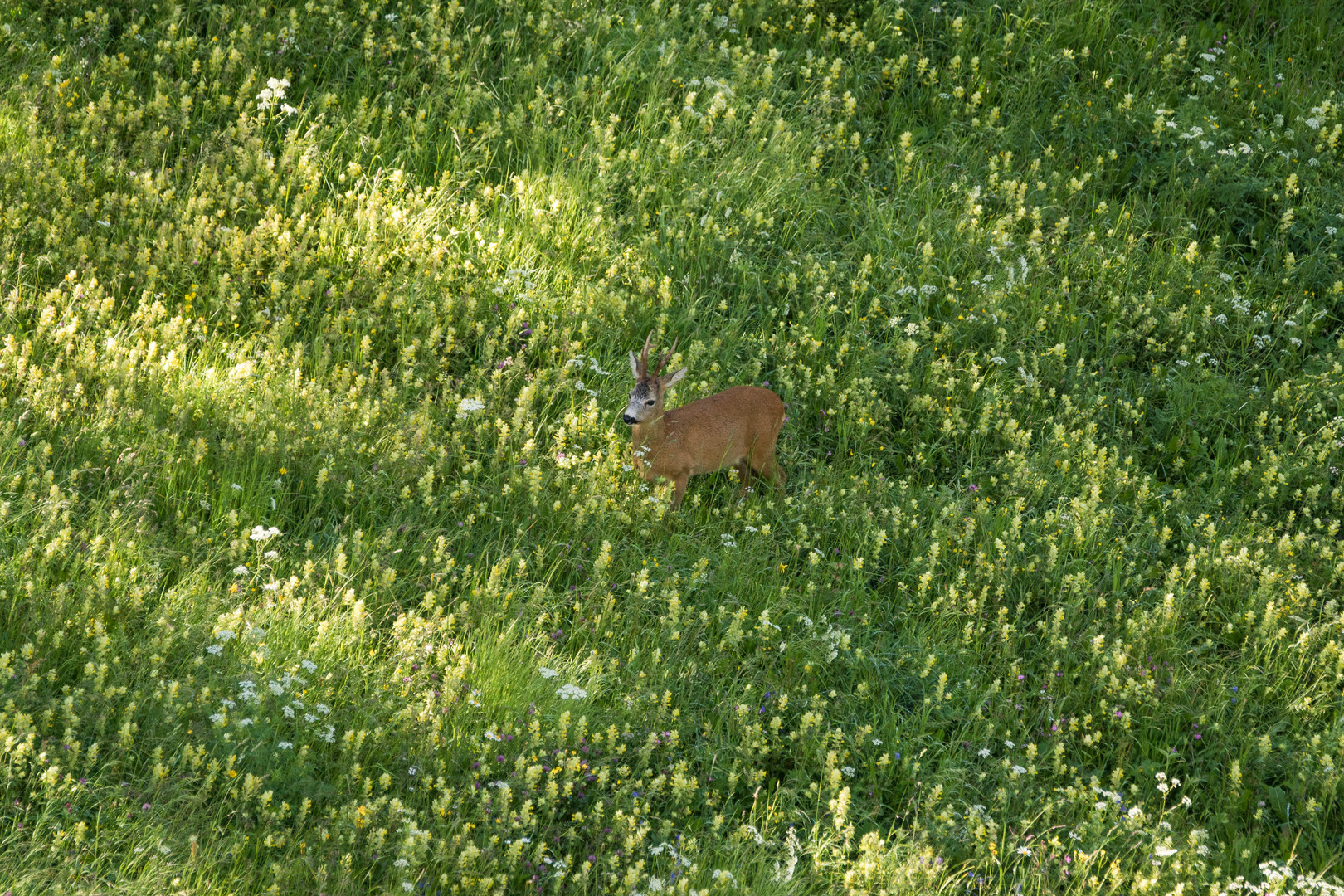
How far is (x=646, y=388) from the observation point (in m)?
6.82

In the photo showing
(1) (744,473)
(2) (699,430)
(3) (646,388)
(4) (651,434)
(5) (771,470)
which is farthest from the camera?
(1) (744,473)

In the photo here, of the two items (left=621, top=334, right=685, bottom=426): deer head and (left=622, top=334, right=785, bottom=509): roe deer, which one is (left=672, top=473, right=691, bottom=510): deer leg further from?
(left=621, top=334, right=685, bottom=426): deer head

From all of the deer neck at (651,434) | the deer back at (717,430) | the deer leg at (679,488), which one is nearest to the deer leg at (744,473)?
the deer back at (717,430)

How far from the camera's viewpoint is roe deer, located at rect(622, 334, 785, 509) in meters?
6.90

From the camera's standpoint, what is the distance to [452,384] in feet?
23.9

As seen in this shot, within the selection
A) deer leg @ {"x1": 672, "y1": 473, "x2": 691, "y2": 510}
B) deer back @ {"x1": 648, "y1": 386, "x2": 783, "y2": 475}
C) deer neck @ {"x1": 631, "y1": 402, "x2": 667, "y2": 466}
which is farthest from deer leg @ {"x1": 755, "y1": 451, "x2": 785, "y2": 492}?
deer neck @ {"x1": 631, "y1": 402, "x2": 667, "y2": 466}

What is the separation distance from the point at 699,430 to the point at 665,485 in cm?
59

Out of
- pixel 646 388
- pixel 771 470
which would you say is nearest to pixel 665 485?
pixel 646 388

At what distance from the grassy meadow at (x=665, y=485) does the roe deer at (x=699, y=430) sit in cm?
20

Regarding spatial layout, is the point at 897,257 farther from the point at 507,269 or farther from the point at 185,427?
the point at 185,427

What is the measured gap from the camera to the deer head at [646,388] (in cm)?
675

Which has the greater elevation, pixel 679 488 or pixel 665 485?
pixel 665 485

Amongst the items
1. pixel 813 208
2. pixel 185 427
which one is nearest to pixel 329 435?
pixel 185 427

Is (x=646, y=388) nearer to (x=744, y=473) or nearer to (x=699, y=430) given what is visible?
(x=699, y=430)
